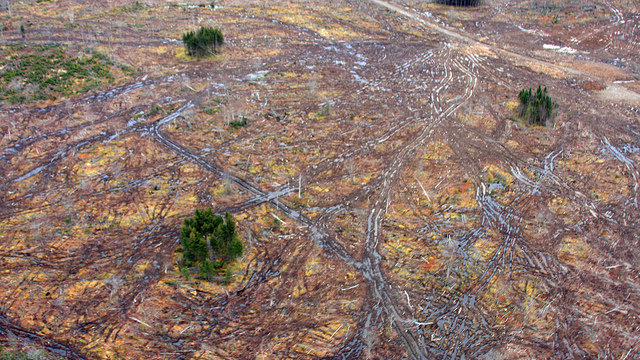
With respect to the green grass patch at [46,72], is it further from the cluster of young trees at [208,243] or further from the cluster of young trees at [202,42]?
the cluster of young trees at [208,243]

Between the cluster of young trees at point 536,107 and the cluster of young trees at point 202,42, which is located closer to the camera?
the cluster of young trees at point 536,107

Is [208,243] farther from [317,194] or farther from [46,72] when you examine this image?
[46,72]

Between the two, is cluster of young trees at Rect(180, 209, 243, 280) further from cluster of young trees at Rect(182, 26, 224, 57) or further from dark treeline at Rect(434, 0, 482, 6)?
dark treeline at Rect(434, 0, 482, 6)

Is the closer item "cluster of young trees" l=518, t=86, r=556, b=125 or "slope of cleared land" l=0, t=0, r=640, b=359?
"slope of cleared land" l=0, t=0, r=640, b=359

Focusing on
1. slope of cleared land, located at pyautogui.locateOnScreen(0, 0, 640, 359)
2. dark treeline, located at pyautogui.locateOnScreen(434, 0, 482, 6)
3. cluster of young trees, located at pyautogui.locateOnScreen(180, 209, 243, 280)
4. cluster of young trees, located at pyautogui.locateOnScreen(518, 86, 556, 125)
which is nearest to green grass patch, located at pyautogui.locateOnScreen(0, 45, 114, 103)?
slope of cleared land, located at pyautogui.locateOnScreen(0, 0, 640, 359)

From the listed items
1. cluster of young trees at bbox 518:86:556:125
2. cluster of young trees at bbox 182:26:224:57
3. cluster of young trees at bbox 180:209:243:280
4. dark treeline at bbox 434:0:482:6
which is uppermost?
dark treeline at bbox 434:0:482:6

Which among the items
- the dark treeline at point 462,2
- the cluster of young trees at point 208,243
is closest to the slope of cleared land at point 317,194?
the cluster of young trees at point 208,243

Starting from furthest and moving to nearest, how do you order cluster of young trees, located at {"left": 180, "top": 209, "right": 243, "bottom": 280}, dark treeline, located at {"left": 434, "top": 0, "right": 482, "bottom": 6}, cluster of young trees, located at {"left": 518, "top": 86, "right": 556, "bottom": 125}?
dark treeline, located at {"left": 434, "top": 0, "right": 482, "bottom": 6} → cluster of young trees, located at {"left": 518, "top": 86, "right": 556, "bottom": 125} → cluster of young trees, located at {"left": 180, "top": 209, "right": 243, "bottom": 280}
